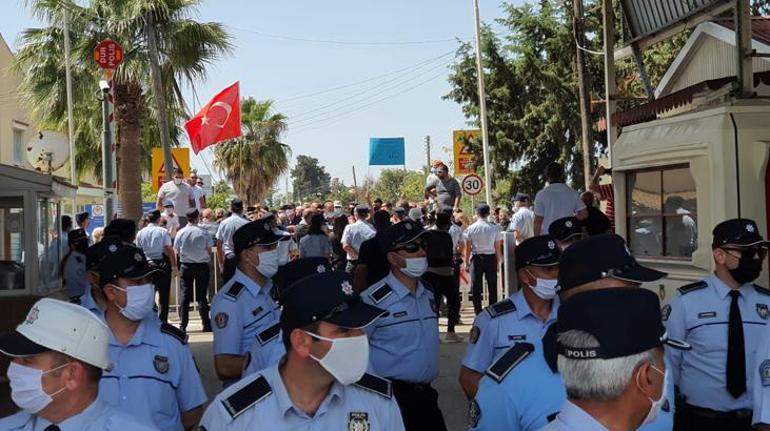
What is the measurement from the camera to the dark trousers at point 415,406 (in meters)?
5.54

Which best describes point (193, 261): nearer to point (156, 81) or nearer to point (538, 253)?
point (156, 81)

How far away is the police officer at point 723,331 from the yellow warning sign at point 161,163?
58.6ft

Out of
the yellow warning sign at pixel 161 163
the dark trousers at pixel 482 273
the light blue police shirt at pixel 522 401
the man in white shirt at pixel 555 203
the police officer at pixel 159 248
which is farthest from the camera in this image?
the yellow warning sign at pixel 161 163

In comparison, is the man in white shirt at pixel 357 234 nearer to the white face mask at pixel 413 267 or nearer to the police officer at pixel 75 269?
the police officer at pixel 75 269

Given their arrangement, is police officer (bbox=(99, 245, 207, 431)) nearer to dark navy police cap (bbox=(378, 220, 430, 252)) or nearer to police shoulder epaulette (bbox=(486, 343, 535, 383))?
police shoulder epaulette (bbox=(486, 343, 535, 383))

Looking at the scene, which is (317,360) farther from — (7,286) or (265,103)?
(265,103)

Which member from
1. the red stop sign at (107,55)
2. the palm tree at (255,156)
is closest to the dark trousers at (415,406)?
the red stop sign at (107,55)

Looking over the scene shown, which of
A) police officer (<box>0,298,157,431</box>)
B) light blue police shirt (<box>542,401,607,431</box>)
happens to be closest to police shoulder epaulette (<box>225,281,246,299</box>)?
police officer (<box>0,298,157,431</box>)

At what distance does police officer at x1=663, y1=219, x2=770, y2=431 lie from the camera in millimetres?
4879

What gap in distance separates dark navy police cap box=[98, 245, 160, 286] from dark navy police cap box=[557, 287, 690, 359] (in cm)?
287

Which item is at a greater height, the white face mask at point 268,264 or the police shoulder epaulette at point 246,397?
the white face mask at point 268,264

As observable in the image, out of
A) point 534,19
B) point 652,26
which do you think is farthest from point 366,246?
point 534,19

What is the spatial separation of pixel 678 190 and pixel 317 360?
4.81m

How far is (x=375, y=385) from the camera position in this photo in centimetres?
314
